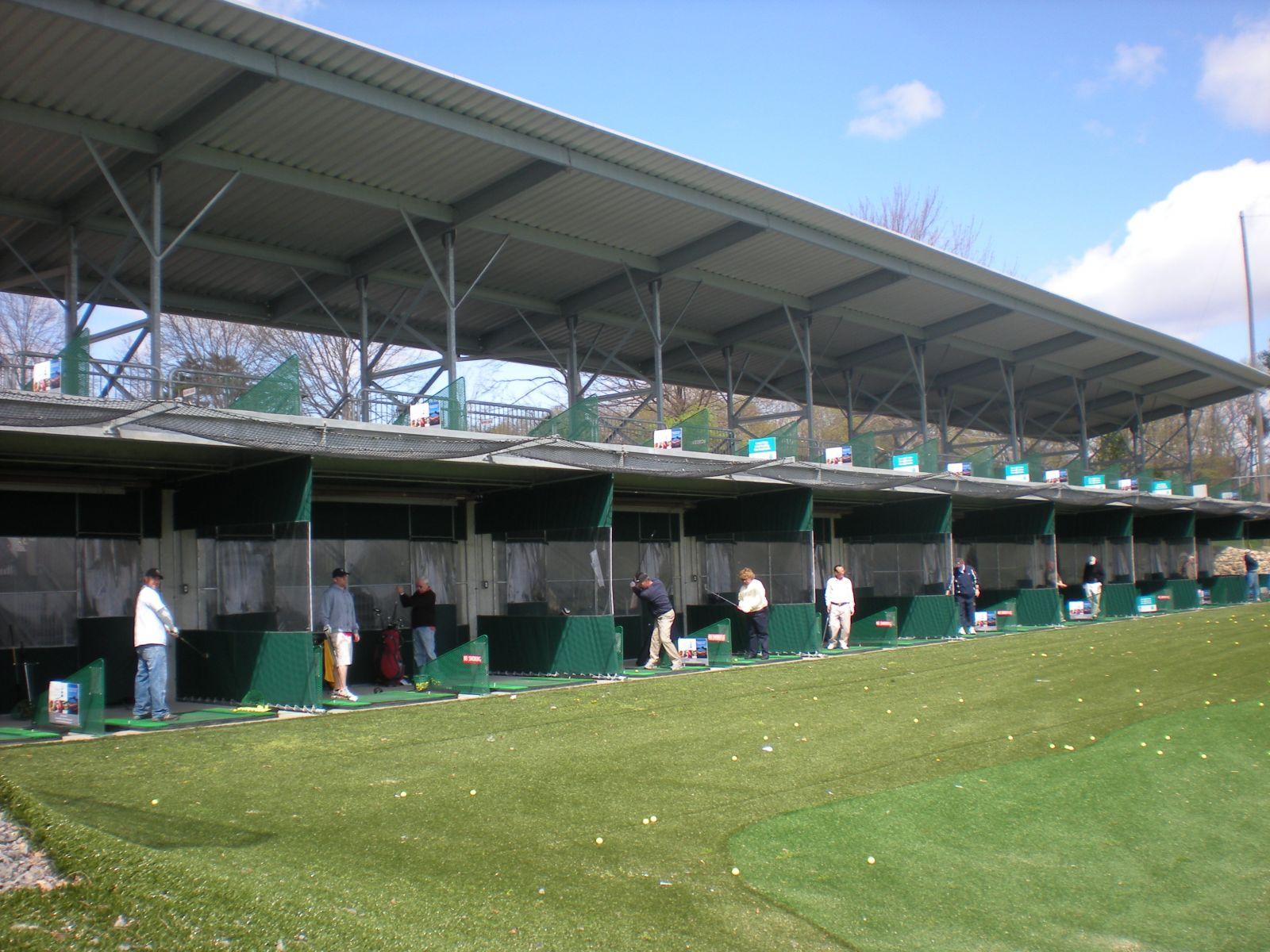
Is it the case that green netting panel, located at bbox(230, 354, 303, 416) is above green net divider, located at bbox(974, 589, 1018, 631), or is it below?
above

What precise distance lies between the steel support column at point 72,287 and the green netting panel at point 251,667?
4.39 meters

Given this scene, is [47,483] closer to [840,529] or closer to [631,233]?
[631,233]

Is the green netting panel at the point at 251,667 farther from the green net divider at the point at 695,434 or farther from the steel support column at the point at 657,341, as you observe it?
the steel support column at the point at 657,341

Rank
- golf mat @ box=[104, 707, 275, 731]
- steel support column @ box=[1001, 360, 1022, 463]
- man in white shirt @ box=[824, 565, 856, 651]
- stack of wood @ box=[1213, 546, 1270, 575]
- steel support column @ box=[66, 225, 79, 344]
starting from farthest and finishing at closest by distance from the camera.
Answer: stack of wood @ box=[1213, 546, 1270, 575], steel support column @ box=[1001, 360, 1022, 463], man in white shirt @ box=[824, 565, 856, 651], steel support column @ box=[66, 225, 79, 344], golf mat @ box=[104, 707, 275, 731]

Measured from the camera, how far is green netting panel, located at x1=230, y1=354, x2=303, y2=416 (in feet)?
41.4

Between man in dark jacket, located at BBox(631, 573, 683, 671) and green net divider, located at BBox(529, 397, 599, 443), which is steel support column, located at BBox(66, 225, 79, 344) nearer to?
green net divider, located at BBox(529, 397, 599, 443)

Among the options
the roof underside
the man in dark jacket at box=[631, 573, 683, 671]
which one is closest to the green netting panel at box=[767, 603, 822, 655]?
the man in dark jacket at box=[631, 573, 683, 671]

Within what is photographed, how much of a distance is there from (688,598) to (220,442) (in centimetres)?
1093

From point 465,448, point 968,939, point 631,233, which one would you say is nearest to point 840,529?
point 631,233

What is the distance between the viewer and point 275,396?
41.6 ft

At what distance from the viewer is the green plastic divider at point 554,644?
16.2 meters

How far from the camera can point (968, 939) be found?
18.8 ft

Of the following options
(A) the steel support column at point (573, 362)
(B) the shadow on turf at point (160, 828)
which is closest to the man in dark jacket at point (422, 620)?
(A) the steel support column at point (573, 362)

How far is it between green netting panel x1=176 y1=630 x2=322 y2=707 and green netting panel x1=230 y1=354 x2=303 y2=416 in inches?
100
